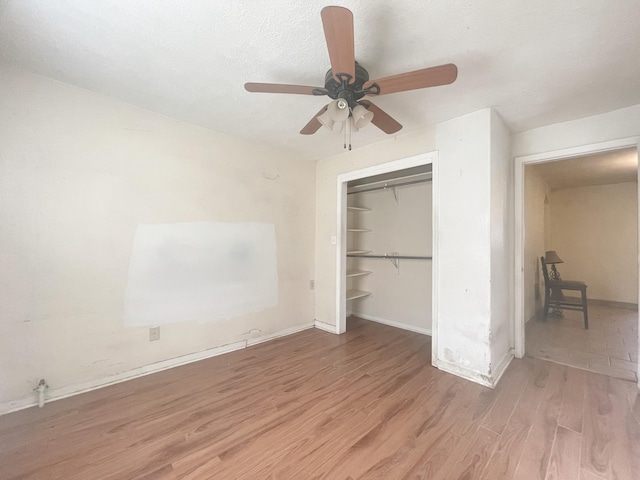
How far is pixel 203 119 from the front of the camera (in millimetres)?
2537

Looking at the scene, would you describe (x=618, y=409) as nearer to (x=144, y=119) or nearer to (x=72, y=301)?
(x=72, y=301)

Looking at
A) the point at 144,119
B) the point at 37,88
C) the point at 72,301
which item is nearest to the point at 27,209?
the point at 72,301

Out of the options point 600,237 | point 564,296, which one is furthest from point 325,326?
point 600,237

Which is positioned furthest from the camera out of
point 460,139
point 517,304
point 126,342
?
point 517,304

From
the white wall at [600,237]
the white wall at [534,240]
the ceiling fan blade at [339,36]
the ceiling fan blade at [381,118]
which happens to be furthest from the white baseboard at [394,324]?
the white wall at [600,237]

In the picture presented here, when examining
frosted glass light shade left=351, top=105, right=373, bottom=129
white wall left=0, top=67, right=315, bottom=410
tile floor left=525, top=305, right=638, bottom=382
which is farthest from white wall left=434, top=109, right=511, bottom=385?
white wall left=0, top=67, right=315, bottom=410

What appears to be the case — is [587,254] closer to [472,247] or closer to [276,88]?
[472,247]

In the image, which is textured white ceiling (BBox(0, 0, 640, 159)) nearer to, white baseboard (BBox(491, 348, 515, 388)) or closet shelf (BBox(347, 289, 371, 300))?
white baseboard (BBox(491, 348, 515, 388))

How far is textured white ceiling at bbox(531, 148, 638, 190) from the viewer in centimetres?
344

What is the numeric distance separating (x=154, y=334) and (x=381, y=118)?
8.96 ft

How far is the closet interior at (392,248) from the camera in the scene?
11.6 feet

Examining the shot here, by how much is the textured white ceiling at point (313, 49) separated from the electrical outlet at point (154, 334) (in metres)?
2.04

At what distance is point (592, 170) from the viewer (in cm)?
401

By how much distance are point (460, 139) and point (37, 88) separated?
3.44 metres
